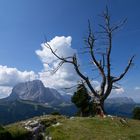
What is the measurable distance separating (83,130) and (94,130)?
4.25 ft

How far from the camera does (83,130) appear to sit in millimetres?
31062

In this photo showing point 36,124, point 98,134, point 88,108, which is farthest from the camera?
point 88,108

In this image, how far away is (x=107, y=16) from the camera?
2798 cm

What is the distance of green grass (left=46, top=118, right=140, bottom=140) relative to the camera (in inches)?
1120

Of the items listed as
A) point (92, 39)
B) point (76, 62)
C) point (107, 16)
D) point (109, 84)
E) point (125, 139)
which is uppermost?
point (107, 16)

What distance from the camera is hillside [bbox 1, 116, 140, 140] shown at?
94.5 feet

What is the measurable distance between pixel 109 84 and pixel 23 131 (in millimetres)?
12764

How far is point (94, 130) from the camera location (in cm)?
3103

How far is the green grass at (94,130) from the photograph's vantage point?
93.4ft

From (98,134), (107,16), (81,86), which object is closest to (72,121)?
(98,134)

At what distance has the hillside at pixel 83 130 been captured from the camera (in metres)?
28.8

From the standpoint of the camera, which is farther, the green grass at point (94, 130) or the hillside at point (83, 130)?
the hillside at point (83, 130)

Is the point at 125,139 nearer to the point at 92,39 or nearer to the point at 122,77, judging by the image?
the point at 122,77

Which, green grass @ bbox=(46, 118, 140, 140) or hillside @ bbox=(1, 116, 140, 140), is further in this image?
hillside @ bbox=(1, 116, 140, 140)
